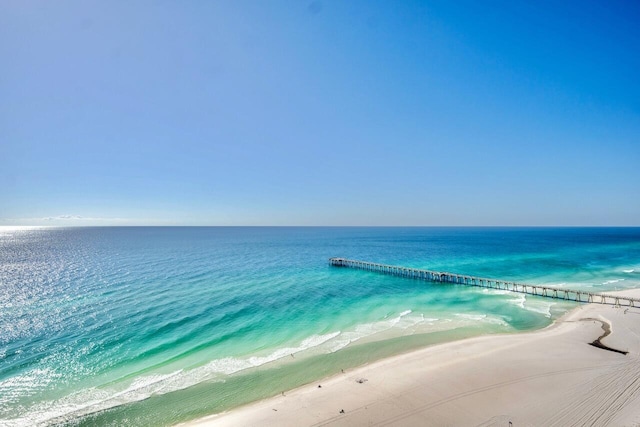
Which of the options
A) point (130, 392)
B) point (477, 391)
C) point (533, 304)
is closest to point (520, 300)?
point (533, 304)

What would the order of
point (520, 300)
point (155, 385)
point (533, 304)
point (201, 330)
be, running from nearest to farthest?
point (155, 385), point (201, 330), point (533, 304), point (520, 300)

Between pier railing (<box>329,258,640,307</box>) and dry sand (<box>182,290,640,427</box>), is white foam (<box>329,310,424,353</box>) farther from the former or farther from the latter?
pier railing (<box>329,258,640,307</box>)

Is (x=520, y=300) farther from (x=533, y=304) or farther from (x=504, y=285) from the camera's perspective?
(x=504, y=285)

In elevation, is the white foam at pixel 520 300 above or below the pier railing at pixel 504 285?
below

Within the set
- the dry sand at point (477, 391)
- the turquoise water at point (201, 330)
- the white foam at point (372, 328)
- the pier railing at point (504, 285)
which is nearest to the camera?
the dry sand at point (477, 391)

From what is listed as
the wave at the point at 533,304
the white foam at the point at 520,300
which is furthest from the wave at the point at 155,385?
the white foam at the point at 520,300

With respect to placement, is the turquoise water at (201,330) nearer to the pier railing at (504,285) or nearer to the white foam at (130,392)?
the white foam at (130,392)

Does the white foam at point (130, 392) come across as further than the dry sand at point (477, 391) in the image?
Yes
